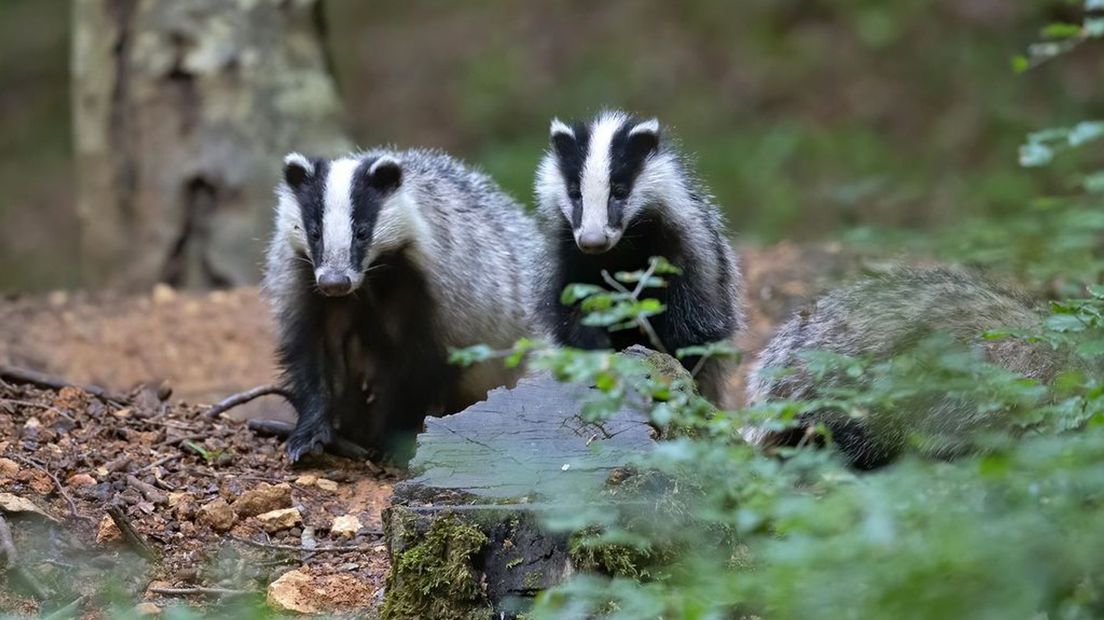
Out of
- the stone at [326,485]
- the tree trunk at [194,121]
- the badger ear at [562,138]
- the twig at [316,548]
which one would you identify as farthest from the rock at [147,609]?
the tree trunk at [194,121]

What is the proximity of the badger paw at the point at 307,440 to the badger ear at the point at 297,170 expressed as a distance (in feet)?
3.46

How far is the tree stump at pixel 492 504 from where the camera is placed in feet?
13.1

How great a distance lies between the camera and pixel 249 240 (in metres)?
9.79

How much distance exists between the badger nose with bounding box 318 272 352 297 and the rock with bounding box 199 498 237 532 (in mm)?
1126

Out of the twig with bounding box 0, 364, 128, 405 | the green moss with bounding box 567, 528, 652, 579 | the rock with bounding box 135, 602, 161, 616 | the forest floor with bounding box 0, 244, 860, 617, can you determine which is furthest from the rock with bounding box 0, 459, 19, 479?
the green moss with bounding box 567, 528, 652, 579

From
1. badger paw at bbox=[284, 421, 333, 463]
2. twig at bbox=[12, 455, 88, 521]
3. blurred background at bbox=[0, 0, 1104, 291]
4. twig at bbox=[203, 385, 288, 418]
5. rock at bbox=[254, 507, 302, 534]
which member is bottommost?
blurred background at bbox=[0, 0, 1104, 291]

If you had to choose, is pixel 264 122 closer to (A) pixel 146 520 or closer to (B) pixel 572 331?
(B) pixel 572 331

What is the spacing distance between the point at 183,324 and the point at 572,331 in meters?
3.40

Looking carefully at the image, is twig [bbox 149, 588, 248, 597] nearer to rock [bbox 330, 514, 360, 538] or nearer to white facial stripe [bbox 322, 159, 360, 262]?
rock [bbox 330, 514, 360, 538]

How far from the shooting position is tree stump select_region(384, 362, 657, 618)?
4.00 m

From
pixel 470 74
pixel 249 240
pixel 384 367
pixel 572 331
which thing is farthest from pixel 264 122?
pixel 470 74

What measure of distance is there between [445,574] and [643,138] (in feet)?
8.85

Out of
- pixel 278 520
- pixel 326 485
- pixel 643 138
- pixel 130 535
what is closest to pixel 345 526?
pixel 278 520

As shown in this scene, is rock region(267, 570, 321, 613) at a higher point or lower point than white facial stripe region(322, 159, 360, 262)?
lower
